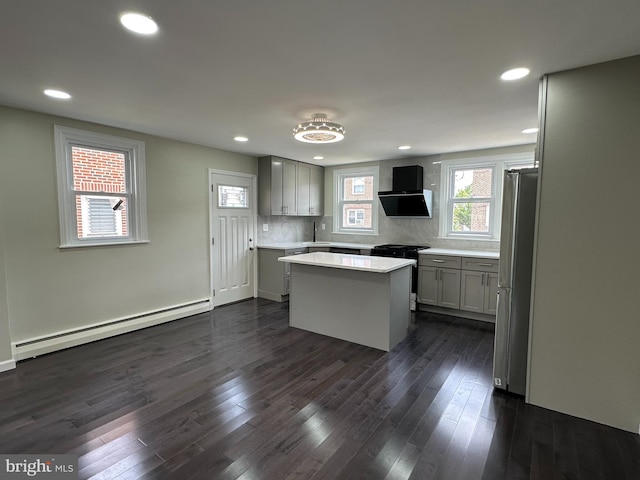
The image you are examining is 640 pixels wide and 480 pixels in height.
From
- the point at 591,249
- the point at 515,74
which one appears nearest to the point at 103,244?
the point at 515,74

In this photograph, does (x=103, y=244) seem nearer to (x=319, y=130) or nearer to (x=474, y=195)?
(x=319, y=130)

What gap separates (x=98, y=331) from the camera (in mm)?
3648

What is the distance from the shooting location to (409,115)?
3174 mm

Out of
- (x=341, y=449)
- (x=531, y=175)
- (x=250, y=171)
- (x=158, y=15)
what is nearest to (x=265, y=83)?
(x=158, y=15)

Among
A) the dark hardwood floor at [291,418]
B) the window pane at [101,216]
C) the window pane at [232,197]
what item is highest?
the window pane at [232,197]

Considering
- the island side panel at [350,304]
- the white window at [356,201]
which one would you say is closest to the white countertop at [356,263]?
the island side panel at [350,304]

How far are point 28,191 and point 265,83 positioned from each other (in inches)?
104

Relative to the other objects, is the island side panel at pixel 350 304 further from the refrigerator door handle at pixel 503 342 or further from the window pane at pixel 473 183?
the window pane at pixel 473 183

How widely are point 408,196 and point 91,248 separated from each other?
4.28 m

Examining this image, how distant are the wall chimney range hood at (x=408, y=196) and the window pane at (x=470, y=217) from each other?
1.38ft

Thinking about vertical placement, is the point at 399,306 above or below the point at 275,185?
below

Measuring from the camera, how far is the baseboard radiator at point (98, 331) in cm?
317

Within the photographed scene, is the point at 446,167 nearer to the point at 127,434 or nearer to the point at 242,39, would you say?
the point at 242,39

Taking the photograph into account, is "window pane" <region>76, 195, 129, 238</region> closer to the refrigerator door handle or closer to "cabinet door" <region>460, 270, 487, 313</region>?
the refrigerator door handle
